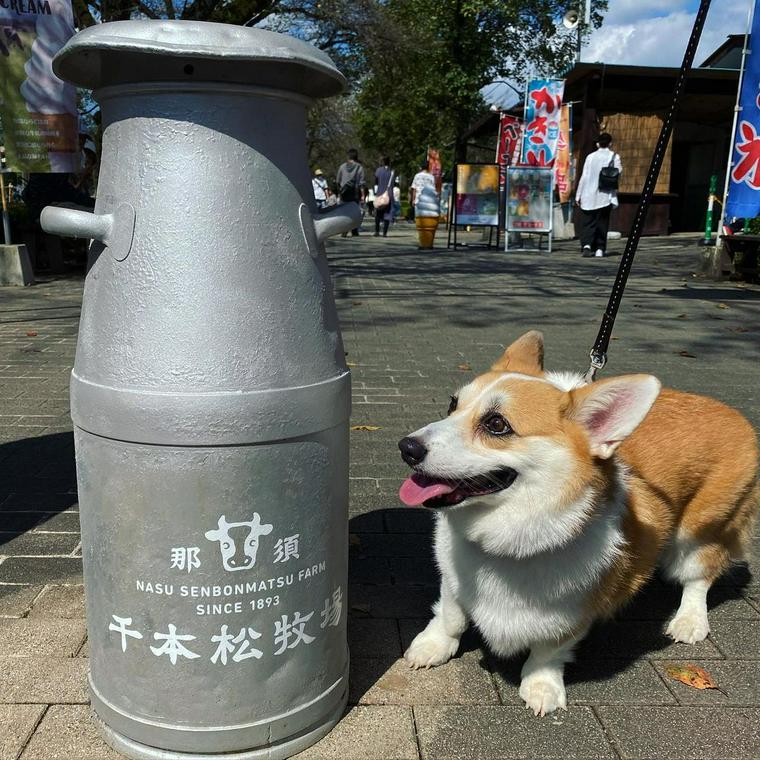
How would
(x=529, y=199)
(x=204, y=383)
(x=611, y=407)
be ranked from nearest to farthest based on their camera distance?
1. (x=204, y=383)
2. (x=611, y=407)
3. (x=529, y=199)

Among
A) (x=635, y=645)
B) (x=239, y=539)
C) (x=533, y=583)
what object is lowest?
(x=635, y=645)

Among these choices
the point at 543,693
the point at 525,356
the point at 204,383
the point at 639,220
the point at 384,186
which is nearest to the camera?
the point at 204,383

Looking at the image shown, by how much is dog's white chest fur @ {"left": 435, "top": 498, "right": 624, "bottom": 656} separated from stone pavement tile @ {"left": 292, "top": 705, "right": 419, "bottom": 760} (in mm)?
419

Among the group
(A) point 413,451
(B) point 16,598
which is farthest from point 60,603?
(A) point 413,451

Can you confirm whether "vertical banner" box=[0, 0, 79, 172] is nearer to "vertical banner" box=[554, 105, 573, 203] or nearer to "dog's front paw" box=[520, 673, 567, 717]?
"dog's front paw" box=[520, 673, 567, 717]

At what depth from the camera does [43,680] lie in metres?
2.57

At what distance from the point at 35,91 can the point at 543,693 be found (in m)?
10.6

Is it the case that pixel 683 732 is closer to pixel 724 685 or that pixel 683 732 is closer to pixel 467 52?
pixel 724 685

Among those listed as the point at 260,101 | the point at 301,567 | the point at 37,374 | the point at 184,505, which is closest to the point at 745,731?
the point at 301,567

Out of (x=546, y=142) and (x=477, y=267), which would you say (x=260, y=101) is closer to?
(x=477, y=267)

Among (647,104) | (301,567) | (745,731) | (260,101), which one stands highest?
(647,104)

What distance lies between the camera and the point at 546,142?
61.6 ft

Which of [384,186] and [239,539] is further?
[384,186]

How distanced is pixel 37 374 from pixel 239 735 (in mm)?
5085
